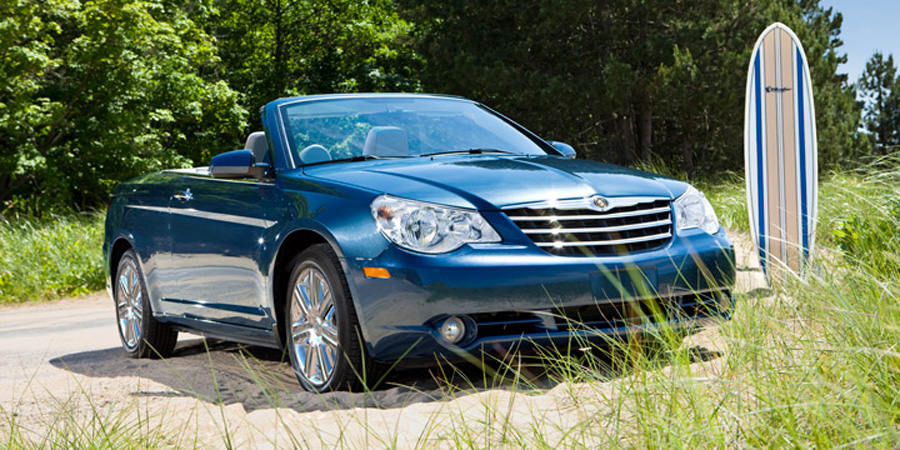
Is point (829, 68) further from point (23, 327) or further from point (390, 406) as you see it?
point (390, 406)

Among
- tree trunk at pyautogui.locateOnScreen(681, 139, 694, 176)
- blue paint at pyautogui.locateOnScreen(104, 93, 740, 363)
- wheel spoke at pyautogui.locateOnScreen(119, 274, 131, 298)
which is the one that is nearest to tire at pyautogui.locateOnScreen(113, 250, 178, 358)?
wheel spoke at pyautogui.locateOnScreen(119, 274, 131, 298)

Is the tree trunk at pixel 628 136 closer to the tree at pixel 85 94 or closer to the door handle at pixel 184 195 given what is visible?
the tree at pixel 85 94

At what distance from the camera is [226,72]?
38.8 metres

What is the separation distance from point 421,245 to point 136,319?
3360 mm

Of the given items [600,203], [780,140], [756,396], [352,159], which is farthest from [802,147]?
[756,396]

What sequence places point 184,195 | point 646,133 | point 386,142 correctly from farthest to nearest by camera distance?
1. point 646,133
2. point 184,195
3. point 386,142

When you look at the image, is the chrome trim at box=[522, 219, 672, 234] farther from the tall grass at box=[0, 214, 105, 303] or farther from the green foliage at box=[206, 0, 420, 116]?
the green foliage at box=[206, 0, 420, 116]

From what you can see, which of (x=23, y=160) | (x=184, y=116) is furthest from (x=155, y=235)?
(x=184, y=116)

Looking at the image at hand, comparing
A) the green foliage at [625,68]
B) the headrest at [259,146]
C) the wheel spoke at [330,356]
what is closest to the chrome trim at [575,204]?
the wheel spoke at [330,356]

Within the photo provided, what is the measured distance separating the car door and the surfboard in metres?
3.30

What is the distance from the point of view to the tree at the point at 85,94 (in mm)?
23219

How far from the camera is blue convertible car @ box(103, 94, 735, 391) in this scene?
476 centimetres

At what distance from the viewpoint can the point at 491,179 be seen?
5.12 metres

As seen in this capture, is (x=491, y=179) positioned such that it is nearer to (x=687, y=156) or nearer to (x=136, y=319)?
(x=136, y=319)
